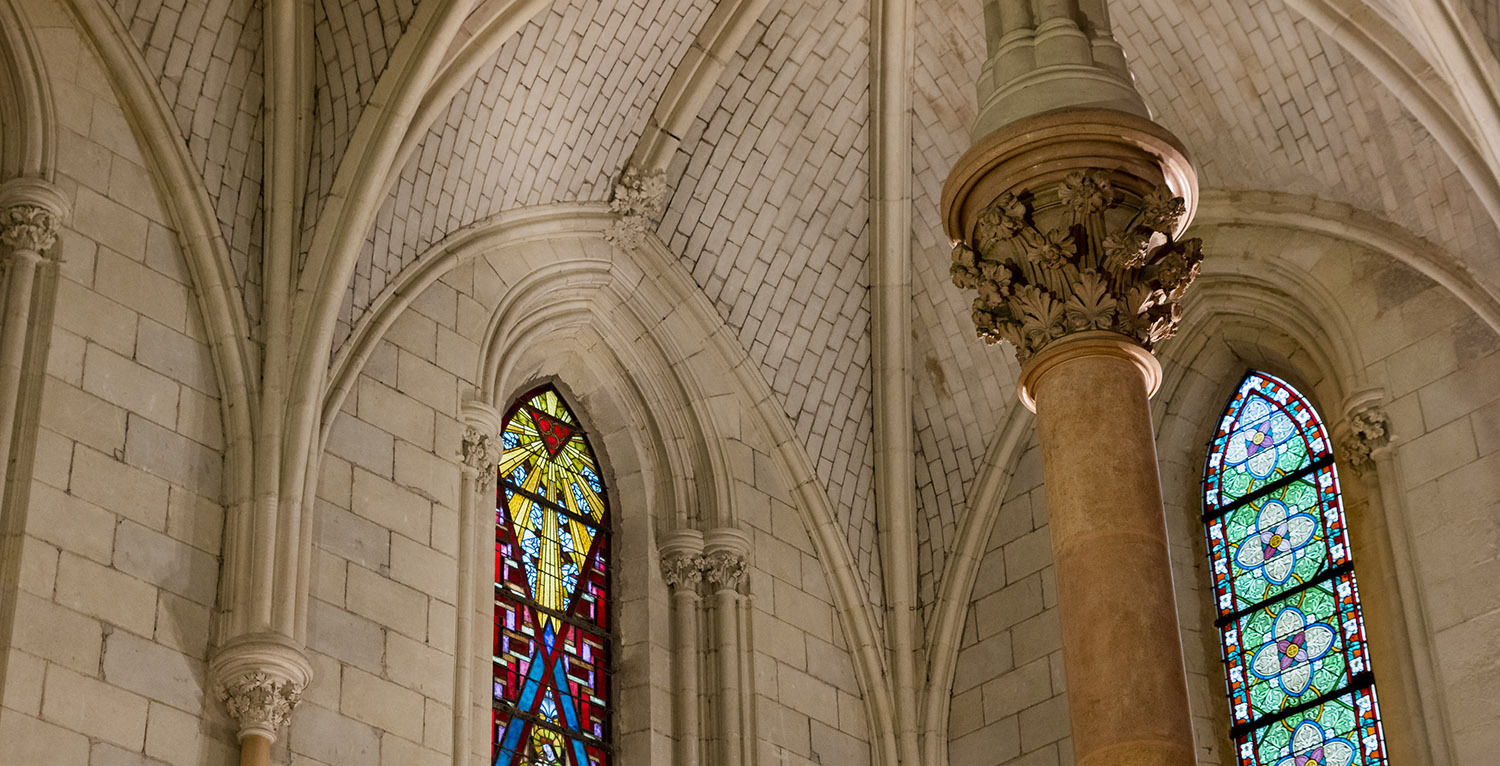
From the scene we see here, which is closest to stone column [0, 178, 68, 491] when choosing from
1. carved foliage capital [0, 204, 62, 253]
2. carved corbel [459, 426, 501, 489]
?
carved foliage capital [0, 204, 62, 253]

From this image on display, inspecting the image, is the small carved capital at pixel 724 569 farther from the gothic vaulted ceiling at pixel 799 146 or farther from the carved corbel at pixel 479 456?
the carved corbel at pixel 479 456

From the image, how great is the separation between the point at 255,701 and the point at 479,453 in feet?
8.20

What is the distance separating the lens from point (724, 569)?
13172 millimetres

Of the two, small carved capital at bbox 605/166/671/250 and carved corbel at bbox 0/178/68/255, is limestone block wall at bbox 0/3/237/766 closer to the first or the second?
carved corbel at bbox 0/178/68/255

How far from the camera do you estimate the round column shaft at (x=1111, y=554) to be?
770 cm

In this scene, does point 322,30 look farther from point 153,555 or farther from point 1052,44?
point 1052,44

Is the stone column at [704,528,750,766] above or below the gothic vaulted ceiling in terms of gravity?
below

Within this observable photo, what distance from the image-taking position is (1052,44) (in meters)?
9.35

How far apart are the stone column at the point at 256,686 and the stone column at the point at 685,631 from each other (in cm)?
298

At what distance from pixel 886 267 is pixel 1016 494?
1677 millimetres

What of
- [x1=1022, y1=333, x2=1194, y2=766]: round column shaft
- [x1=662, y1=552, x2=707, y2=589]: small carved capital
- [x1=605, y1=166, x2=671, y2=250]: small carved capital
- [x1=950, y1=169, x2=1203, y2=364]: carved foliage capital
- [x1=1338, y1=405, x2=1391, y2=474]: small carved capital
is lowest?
[x1=1022, y1=333, x2=1194, y2=766]: round column shaft

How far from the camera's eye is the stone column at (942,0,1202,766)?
7.96 metres

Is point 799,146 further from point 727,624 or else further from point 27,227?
point 27,227

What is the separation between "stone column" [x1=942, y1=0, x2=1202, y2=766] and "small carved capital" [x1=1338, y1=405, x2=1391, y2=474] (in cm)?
407
